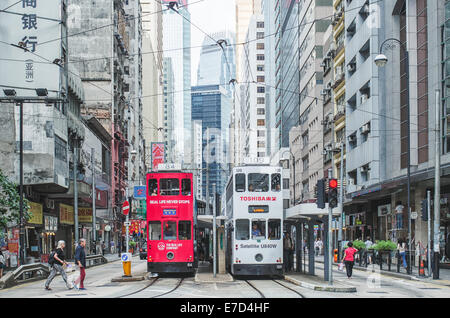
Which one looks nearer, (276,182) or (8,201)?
(276,182)

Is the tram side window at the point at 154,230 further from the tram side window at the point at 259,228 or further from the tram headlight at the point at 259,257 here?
the tram headlight at the point at 259,257

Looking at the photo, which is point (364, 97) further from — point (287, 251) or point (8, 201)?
point (8, 201)

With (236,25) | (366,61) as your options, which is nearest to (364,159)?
(366,61)

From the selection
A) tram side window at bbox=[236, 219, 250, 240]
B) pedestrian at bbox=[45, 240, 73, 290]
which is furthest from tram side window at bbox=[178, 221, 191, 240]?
pedestrian at bbox=[45, 240, 73, 290]

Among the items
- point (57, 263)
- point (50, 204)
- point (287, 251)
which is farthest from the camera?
point (50, 204)

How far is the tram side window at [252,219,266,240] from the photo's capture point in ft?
92.7

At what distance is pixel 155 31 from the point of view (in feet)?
545

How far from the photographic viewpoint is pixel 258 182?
2816cm

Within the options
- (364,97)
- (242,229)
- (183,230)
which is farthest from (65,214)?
(242,229)

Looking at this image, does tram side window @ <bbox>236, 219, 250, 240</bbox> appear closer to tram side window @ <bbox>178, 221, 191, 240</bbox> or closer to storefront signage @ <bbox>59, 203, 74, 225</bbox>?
tram side window @ <bbox>178, 221, 191, 240</bbox>

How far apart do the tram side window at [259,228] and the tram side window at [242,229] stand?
0.83ft

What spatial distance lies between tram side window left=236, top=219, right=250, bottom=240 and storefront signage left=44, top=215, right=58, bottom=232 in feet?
77.6

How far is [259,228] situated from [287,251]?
11.7 feet
